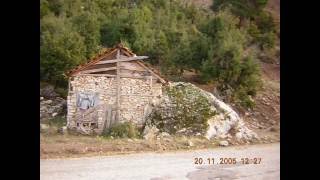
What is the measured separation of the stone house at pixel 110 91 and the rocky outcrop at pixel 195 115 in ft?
0.45

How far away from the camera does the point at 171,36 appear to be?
18.7 ft

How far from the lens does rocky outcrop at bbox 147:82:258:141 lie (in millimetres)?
5641

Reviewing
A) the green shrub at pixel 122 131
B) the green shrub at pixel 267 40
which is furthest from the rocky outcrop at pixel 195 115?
the green shrub at pixel 267 40

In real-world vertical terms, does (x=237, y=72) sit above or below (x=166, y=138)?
above

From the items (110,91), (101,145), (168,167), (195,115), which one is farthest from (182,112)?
(101,145)

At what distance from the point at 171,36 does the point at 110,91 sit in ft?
2.76

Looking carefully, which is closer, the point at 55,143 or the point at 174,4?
the point at 55,143

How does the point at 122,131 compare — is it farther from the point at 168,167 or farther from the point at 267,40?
the point at 267,40

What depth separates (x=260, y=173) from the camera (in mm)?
5602

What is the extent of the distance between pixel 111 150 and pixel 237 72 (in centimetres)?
150

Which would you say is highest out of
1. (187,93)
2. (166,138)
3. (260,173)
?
(187,93)

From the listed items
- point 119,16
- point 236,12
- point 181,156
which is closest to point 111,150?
point 181,156

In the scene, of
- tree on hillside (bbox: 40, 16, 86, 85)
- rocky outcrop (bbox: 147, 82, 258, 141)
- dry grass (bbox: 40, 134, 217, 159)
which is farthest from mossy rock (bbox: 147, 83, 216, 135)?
tree on hillside (bbox: 40, 16, 86, 85)
